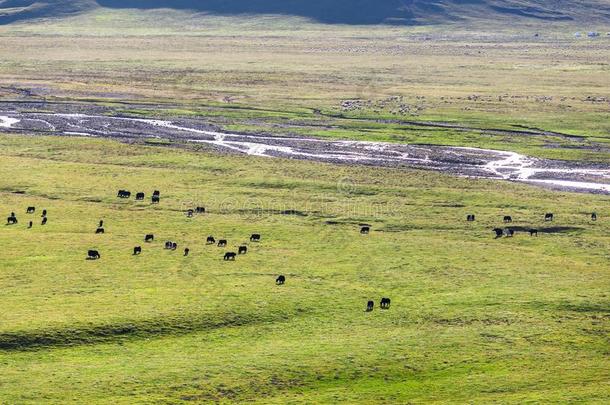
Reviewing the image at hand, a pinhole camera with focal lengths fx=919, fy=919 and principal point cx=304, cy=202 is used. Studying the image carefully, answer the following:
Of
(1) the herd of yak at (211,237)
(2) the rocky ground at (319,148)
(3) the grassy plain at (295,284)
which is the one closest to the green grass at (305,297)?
(3) the grassy plain at (295,284)

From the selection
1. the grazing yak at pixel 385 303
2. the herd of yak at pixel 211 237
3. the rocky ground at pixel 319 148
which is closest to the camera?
the grazing yak at pixel 385 303

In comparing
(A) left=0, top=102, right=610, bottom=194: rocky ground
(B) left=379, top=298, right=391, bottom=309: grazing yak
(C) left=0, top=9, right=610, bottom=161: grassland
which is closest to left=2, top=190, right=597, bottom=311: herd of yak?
(B) left=379, top=298, right=391, bottom=309: grazing yak

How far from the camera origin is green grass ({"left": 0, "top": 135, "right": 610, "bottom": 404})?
148ft

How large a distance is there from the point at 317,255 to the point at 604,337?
21334mm

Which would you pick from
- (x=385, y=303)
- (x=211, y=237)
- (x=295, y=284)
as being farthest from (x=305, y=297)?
(x=211, y=237)

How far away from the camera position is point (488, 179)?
90.8 m

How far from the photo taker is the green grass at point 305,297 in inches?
1780

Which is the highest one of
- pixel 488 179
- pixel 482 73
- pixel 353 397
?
pixel 482 73

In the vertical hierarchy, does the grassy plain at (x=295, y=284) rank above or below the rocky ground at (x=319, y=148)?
below

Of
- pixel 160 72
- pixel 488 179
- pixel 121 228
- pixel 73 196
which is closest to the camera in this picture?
pixel 121 228

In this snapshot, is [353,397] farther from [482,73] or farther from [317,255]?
[482,73]

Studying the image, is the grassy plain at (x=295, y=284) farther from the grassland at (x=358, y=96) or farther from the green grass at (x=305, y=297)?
the grassland at (x=358, y=96)

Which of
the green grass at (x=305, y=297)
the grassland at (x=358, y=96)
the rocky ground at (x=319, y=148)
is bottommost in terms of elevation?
the green grass at (x=305, y=297)

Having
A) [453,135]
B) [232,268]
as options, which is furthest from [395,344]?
[453,135]
